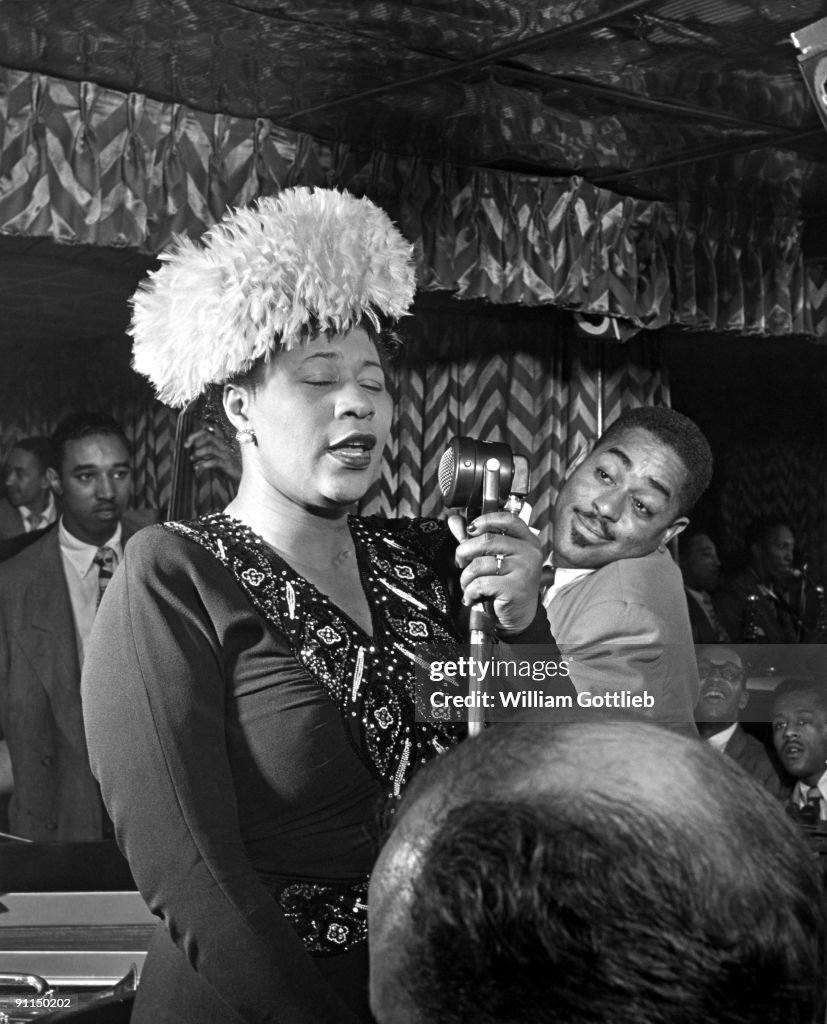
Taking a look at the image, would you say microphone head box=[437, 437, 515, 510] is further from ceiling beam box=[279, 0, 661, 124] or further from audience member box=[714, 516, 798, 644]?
audience member box=[714, 516, 798, 644]

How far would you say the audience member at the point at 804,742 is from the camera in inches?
155

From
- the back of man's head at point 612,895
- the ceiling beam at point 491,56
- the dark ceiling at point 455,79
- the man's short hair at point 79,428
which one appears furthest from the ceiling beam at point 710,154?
the back of man's head at point 612,895

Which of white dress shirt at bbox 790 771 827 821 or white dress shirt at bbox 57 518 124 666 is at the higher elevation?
white dress shirt at bbox 57 518 124 666

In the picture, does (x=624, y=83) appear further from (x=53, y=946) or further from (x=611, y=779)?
(x=611, y=779)

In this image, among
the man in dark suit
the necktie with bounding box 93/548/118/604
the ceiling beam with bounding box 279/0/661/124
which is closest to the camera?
the ceiling beam with bounding box 279/0/661/124

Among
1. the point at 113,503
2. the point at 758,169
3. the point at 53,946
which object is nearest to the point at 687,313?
the point at 758,169

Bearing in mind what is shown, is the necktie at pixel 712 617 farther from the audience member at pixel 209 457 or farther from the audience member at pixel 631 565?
the audience member at pixel 209 457

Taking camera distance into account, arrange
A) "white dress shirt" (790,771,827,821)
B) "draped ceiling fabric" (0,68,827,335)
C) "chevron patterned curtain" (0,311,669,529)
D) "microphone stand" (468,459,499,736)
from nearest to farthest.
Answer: "microphone stand" (468,459,499,736), "draped ceiling fabric" (0,68,827,335), "white dress shirt" (790,771,827,821), "chevron patterned curtain" (0,311,669,529)

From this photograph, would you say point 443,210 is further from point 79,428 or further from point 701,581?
point 701,581

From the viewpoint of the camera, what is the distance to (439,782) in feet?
1.68

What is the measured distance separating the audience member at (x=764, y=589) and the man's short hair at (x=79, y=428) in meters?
2.02

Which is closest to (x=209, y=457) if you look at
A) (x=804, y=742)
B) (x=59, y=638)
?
(x=59, y=638)

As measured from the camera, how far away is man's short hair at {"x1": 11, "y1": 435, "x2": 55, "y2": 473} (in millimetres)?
3371

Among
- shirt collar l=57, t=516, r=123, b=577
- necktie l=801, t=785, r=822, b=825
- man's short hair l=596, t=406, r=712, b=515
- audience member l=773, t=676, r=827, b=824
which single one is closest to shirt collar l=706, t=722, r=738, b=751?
audience member l=773, t=676, r=827, b=824
